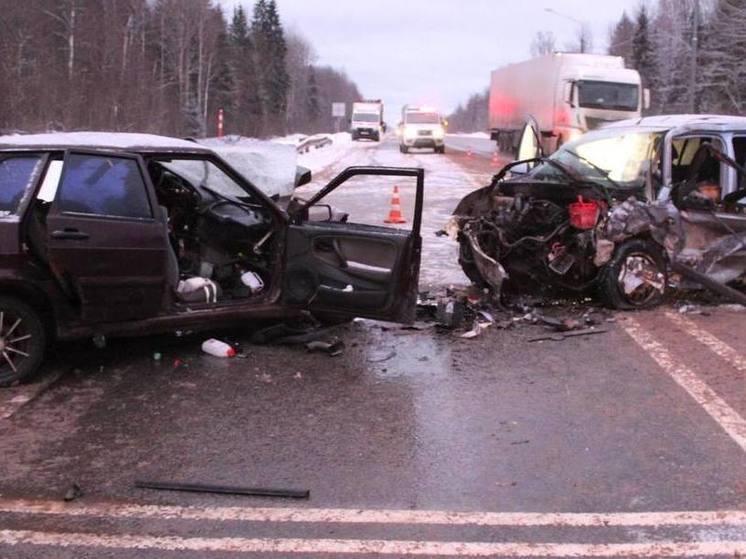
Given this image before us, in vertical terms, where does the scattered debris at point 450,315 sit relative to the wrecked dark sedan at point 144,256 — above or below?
below

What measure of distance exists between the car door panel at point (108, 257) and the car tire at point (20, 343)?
285mm

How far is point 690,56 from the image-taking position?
164 feet

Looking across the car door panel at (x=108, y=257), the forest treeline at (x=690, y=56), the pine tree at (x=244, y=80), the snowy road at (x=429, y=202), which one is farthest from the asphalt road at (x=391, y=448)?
the pine tree at (x=244, y=80)

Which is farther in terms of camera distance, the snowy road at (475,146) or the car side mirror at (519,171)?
the snowy road at (475,146)

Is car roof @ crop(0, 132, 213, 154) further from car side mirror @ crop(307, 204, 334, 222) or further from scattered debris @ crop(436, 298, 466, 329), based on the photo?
scattered debris @ crop(436, 298, 466, 329)

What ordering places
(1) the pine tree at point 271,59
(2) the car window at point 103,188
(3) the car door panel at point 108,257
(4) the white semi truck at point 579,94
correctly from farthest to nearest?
(1) the pine tree at point 271,59 → (4) the white semi truck at point 579,94 → (2) the car window at point 103,188 → (3) the car door panel at point 108,257

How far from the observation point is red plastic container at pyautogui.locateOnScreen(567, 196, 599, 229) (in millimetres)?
7156

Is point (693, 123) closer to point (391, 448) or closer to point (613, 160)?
point (613, 160)

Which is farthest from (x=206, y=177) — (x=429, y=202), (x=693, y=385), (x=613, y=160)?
(x=429, y=202)

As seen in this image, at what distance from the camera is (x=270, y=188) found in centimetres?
778

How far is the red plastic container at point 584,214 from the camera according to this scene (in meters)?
7.16

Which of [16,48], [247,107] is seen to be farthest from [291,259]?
[247,107]

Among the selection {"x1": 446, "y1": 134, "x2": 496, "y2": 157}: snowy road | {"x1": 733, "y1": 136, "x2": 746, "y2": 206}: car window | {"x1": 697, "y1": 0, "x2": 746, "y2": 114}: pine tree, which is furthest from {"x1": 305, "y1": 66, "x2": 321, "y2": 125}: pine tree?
{"x1": 733, "y1": 136, "x2": 746, "y2": 206}: car window

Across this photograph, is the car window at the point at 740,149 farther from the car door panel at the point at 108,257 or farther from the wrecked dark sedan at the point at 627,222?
the car door panel at the point at 108,257
